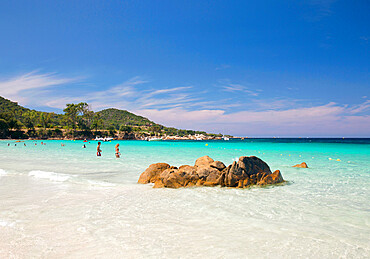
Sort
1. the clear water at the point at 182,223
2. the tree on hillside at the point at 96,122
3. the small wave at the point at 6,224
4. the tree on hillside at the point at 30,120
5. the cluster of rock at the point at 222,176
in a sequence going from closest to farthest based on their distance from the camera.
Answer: the clear water at the point at 182,223
the small wave at the point at 6,224
the cluster of rock at the point at 222,176
the tree on hillside at the point at 30,120
the tree on hillside at the point at 96,122

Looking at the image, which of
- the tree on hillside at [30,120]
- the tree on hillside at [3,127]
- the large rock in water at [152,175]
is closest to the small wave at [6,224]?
the large rock in water at [152,175]

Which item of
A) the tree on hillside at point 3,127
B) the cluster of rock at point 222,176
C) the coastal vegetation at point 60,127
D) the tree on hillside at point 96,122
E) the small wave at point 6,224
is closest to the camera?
the small wave at point 6,224

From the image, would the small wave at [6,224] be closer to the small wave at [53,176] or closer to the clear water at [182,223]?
the clear water at [182,223]

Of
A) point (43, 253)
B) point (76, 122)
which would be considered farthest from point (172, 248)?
point (76, 122)

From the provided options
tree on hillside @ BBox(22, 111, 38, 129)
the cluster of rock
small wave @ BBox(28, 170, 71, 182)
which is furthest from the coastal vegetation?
the cluster of rock

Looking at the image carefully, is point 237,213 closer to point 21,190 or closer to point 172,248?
point 172,248

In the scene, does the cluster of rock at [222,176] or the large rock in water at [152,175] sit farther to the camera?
the large rock in water at [152,175]

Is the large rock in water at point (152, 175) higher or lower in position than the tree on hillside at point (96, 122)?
lower

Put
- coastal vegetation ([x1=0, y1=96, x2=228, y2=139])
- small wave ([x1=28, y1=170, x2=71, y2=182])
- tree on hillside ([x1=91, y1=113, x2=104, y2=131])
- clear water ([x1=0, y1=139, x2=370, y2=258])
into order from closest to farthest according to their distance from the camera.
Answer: clear water ([x1=0, y1=139, x2=370, y2=258]), small wave ([x1=28, y1=170, x2=71, y2=182]), coastal vegetation ([x1=0, y1=96, x2=228, y2=139]), tree on hillside ([x1=91, y1=113, x2=104, y2=131])

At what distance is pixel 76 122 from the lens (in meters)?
167

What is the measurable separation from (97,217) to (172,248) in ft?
9.54

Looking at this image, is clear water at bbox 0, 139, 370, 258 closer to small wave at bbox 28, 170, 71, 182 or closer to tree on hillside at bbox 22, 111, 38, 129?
small wave at bbox 28, 170, 71, 182

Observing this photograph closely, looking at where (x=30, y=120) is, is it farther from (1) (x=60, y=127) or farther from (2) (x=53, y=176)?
(2) (x=53, y=176)

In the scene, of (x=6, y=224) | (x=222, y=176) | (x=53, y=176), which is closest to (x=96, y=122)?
(x=53, y=176)
